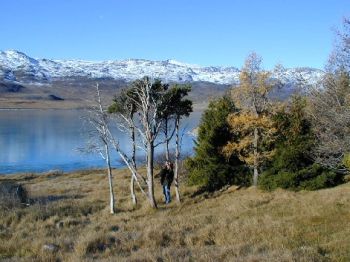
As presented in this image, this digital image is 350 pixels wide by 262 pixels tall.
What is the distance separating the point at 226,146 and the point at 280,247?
57.6 feet

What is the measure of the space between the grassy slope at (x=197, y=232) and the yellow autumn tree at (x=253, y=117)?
267cm

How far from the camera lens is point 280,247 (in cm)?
1086

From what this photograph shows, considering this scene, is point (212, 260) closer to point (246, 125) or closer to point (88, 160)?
point (246, 125)

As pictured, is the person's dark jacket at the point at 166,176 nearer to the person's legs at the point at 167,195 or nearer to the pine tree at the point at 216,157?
the person's legs at the point at 167,195

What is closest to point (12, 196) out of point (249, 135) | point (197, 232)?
point (249, 135)

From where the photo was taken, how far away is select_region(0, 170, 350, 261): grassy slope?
10.2 meters

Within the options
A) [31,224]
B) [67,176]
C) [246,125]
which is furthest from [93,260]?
[67,176]

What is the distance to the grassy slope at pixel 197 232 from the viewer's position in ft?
33.6

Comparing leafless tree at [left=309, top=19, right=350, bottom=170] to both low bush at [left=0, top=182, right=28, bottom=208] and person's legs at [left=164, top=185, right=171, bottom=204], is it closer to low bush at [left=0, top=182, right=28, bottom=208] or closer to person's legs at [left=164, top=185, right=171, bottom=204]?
person's legs at [left=164, top=185, right=171, bottom=204]

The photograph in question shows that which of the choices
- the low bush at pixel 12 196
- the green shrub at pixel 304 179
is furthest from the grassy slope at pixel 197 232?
the low bush at pixel 12 196

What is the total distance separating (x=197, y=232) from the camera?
14.2 m

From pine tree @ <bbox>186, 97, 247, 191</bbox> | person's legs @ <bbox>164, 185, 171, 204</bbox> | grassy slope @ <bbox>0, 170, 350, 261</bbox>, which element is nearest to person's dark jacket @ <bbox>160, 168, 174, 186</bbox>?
person's legs @ <bbox>164, 185, 171, 204</bbox>

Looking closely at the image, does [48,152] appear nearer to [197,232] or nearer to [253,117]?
[253,117]

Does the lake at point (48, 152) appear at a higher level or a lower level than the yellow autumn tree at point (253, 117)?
lower
